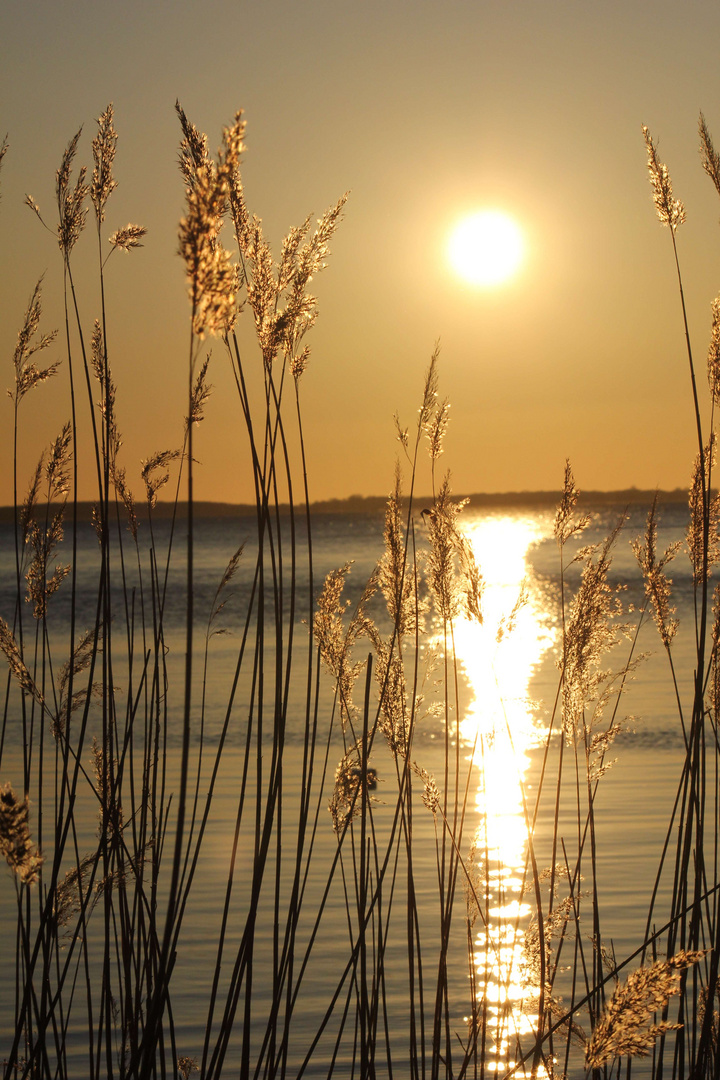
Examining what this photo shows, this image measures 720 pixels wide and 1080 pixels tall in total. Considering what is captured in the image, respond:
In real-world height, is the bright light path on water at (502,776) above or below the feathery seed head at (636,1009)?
below

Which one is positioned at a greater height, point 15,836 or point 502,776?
Result: point 15,836

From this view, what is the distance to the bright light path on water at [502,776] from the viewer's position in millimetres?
2381

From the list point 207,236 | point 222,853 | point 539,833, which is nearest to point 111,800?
point 207,236

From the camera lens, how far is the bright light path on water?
2381 mm

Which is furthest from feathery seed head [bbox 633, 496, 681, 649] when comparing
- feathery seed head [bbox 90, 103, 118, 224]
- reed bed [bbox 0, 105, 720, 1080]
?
feathery seed head [bbox 90, 103, 118, 224]

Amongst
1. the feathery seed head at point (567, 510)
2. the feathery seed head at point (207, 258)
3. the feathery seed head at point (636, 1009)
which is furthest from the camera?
the feathery seed head at point (567, 510)

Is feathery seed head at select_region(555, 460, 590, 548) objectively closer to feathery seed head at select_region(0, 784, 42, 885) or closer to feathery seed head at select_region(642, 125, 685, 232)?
feathery seed head at select_region(642, 125, 685, 232)

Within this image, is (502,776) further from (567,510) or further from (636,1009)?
(636,1009)

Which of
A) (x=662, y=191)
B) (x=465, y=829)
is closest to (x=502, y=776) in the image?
(x=465, y=829)

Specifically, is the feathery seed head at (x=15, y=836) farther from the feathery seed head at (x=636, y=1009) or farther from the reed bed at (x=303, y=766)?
the feathery seed head at (x=636, y=1009)

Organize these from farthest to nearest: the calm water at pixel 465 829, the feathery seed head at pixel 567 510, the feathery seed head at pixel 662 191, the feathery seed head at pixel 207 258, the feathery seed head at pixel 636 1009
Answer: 1. the calm water at pixel 465 829
2. the feathery seed head at pixel 567 510
3. the feathery seed head at pixel 662 191
4. the feathery seed head at pixel 636 1009
5. the feathery seed head at pixel 207 258

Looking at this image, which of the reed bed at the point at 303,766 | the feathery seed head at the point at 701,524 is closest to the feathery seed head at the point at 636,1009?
the reed bed at the point at 303,766

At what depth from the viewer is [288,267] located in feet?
6.12

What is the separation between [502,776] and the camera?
8156 mm
